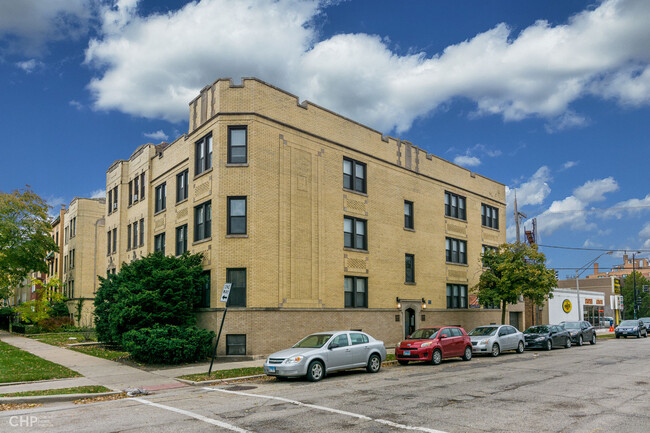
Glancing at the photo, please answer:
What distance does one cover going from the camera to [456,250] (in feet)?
119

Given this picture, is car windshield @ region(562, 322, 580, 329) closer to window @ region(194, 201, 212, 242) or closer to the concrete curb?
window @ region(194, 201, 212, 242)

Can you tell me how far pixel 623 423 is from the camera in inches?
412

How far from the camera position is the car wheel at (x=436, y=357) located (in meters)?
21.7

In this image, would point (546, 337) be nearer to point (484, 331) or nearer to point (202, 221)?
point (484, 331)


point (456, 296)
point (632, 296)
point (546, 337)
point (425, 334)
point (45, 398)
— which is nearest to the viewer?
point (45, 398)

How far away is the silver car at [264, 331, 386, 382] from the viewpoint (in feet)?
53.8

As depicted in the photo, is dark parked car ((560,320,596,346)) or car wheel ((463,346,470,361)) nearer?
car wheel ((463,346,470,361))

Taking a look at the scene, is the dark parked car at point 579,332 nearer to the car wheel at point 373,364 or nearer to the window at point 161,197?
the car wheel at point 373,364

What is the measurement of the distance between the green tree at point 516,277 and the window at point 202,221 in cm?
1729

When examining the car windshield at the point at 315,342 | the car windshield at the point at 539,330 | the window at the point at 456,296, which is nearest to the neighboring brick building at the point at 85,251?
the window at the point at 456,296

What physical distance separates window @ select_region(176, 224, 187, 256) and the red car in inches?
480

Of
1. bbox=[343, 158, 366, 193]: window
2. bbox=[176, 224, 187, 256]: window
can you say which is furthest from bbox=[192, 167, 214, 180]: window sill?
bbox=[343, 158, 366, 193]: window

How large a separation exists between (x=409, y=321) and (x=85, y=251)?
31514 mm

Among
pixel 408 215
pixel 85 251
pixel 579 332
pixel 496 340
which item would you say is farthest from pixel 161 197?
pixel 579 332
